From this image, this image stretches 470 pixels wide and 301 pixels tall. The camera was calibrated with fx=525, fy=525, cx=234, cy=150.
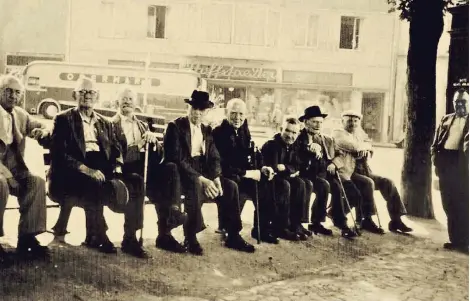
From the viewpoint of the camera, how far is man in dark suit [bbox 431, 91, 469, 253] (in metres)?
3.34

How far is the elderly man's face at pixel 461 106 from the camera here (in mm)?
3367

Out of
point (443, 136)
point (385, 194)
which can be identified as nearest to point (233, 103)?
point (385, 194)

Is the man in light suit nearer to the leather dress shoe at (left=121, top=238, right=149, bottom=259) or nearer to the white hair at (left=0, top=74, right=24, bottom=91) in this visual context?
the white hair at (left=0, top=74, right=24, bottom=91)

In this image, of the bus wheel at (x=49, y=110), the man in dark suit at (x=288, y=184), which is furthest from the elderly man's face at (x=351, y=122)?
the bus wheel at (x=49, y=110)

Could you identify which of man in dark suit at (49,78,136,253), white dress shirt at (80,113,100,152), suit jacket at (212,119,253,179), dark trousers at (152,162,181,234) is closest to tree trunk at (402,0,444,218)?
suit jacket at (212,119,253,179)

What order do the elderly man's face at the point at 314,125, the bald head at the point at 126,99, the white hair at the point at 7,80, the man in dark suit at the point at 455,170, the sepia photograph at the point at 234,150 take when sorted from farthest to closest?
1. the elderly man's face at the point at 314,125
2. the man in dark suit at the point at 455,170
3. the bald head at the point at 126,99
4. the sepia photograph at the point at 234,150
5. the white hair at the point at 7,80

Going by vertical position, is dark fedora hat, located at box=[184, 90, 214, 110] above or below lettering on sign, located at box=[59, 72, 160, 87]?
below

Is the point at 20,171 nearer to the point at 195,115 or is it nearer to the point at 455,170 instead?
the point at 195,115

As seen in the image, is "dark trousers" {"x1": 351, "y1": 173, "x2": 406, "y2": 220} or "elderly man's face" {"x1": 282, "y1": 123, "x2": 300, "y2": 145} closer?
"elderly man's face" {"x1": 282, "y1": 123, "x2": 300, "y2": 145}

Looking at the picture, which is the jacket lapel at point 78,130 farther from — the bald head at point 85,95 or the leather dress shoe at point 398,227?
the leather dress shoe at point 398,227

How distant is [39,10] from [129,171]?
1.06m

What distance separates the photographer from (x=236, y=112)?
10.7ft

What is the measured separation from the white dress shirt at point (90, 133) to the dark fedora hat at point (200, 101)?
57cm

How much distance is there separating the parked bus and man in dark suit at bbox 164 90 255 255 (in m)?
0.08
